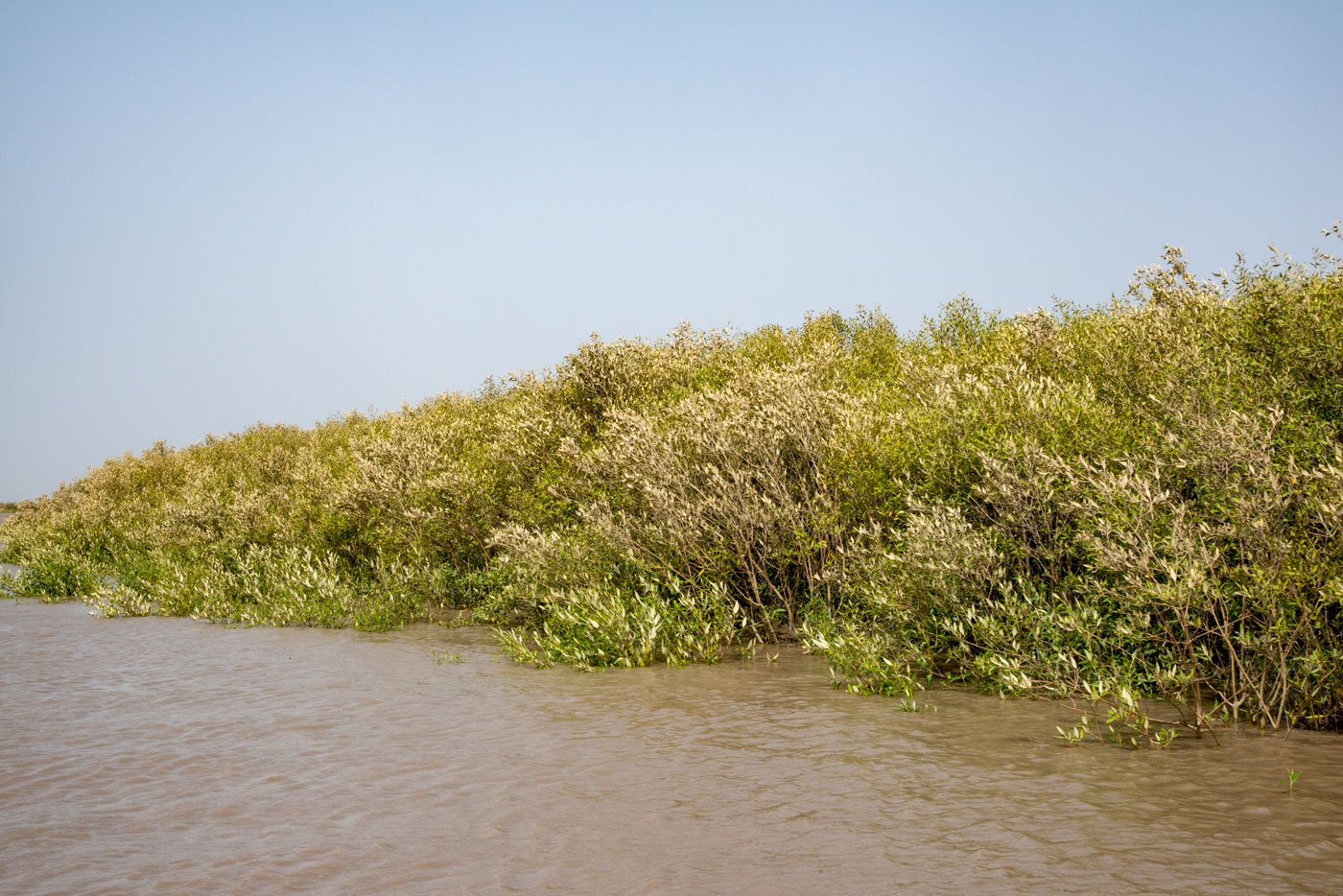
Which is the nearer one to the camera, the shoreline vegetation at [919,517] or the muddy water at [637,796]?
the muddy water at [637,796]

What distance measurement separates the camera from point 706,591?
64.6 feet

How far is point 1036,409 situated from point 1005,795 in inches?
299

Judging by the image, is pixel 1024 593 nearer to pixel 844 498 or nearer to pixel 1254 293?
pixel 844 498

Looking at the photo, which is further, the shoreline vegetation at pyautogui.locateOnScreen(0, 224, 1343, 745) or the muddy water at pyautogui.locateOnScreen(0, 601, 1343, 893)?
the shoreline vegetation at pyautogui.locateOnScreen(0, 224, 1343, 745)

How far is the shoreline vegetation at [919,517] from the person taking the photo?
39.1 ft

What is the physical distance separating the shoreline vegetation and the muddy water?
4.42 feet

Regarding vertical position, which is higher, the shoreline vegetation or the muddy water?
the shoreline vegetation

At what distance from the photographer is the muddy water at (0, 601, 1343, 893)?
8430 millimetres

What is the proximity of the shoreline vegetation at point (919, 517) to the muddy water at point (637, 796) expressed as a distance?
53.0 inches

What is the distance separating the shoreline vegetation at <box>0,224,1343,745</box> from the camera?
11930mm

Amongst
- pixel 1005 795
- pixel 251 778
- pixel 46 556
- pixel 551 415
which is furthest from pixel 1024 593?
pixel 46 556

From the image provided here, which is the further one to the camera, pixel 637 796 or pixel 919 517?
pixel 919 517

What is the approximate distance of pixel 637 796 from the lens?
10758 mm

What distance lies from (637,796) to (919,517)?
22.0 feet
